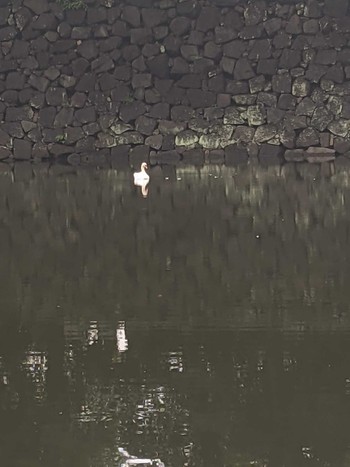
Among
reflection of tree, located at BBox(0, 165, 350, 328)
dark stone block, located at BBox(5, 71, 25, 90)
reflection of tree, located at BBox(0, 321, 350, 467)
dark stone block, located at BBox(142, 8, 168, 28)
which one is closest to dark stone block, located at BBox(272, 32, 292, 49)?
dark stone block, located at BBox(142, 8, 168, 28)

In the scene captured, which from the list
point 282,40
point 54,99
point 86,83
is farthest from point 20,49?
point 282,40

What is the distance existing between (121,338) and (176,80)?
1262 cm

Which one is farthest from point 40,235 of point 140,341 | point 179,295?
point 140,341

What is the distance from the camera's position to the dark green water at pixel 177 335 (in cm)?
379

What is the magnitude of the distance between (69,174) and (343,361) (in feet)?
34.9

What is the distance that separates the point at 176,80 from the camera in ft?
57.3

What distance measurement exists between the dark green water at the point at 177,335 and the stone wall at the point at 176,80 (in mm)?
7206

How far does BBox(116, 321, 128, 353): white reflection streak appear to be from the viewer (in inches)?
198

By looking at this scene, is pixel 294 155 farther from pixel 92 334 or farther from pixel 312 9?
pixel 92 334

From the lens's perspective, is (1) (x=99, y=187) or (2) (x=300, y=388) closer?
(2) (x=300, y=388)

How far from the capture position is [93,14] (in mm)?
17672

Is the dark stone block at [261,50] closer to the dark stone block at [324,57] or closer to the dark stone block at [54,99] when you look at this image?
the dark stone block at [324,57]

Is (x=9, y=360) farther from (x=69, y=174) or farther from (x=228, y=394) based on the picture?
(x=69, y=174)

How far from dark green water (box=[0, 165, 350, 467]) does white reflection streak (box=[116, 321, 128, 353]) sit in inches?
0.5
